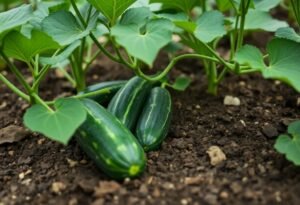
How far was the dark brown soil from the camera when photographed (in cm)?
200

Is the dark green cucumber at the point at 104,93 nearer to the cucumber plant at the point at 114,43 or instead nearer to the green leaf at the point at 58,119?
the cucumber plant at the point at 114,43

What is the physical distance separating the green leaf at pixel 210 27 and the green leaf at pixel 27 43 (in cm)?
66

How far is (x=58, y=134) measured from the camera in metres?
1.88

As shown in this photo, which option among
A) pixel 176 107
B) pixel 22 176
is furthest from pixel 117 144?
pixel 176 107

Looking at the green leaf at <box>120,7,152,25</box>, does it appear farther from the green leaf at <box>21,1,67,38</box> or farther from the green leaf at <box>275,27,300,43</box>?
the green leaf at <box>275,27,300,43</box>

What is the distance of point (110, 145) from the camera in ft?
6.89

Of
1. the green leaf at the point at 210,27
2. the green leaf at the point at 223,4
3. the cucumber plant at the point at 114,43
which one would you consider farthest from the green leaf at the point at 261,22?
the green leaf at the point at 210,27

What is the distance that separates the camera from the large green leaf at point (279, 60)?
6.60 ft

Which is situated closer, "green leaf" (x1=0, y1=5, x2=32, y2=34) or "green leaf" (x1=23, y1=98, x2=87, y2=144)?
"green leaf" (x1=23, y1=98, x2=87, y2=144)

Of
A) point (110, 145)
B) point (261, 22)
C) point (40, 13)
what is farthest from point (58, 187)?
point (261, 22)

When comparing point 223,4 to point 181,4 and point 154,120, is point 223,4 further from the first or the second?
point 154,120

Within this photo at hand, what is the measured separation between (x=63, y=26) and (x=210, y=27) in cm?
70

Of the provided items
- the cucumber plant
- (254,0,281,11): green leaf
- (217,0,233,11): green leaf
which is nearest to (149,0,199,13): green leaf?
the cucumber plant

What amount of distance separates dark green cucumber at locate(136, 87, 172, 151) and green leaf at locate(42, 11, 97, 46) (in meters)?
0.54
